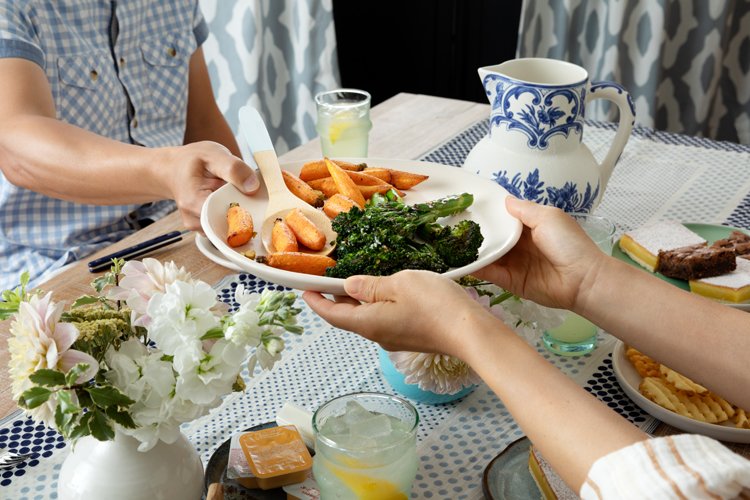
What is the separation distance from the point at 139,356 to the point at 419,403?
0.44 meters

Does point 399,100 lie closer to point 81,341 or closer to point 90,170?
point 90,170

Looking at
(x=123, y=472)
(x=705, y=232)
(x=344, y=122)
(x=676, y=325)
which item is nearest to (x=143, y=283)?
(x=123, y=472)

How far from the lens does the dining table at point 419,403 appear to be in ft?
3.14

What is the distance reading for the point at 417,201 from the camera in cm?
120

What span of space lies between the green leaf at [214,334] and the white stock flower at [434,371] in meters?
0.34

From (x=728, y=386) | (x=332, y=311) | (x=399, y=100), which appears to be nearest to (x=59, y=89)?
(x=399, y=100)

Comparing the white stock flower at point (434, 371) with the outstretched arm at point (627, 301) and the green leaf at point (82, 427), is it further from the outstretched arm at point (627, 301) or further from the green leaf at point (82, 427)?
the green leaf at point (82, 427)

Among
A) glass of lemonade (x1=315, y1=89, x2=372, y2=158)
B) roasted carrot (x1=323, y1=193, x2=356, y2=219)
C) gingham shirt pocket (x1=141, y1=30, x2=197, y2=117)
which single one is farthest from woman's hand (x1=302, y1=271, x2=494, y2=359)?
gingham shirt pocket (x1=141, y1=30, x2=197, y2=117)

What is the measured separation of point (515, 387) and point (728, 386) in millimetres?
341

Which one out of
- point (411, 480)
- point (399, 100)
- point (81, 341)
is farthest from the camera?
point (399, 100)

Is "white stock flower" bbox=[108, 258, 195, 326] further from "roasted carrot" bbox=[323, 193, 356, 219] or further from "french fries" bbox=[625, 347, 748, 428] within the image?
"french fries" bbox=[625, 347, 748, 428]

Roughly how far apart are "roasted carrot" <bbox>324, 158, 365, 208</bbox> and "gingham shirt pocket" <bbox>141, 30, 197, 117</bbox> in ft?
2.96

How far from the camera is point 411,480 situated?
2.81ft

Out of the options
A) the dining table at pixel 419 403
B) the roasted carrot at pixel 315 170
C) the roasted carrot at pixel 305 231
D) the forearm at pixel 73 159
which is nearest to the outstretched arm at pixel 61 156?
the forearm at pixel 73 159
